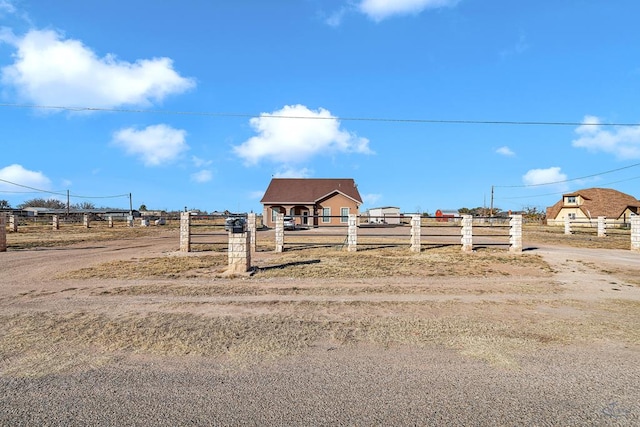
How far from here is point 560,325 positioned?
5188mm

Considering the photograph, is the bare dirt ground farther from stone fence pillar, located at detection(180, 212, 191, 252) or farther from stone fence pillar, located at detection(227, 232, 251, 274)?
stone fence pillar, located at detection(180, 212, 191, 252)

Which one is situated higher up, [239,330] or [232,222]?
[232,222]

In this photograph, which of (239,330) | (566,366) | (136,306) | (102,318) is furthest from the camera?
(136,306)

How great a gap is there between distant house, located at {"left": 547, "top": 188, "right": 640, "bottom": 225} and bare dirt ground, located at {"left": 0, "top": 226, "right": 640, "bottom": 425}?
59430 mm

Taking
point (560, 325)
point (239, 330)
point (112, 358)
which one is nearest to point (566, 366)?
point (560, 325)

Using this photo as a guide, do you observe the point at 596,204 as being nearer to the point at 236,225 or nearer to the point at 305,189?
the point at 305,189

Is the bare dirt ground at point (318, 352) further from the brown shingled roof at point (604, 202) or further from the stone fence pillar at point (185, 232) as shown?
the brown shingled roof at point (604, 202)

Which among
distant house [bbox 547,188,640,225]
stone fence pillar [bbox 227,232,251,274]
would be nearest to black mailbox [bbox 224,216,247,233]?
stone fence pillar [bbox 227,232,251,274]

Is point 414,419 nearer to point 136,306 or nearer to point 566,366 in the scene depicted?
point 566,366

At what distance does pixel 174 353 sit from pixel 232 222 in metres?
6.01

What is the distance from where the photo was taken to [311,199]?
44250mm

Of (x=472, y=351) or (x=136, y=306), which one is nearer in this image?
(x=472, y=351)

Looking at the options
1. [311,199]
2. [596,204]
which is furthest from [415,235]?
[596,204]

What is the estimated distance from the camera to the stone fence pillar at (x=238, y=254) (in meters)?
9.59
